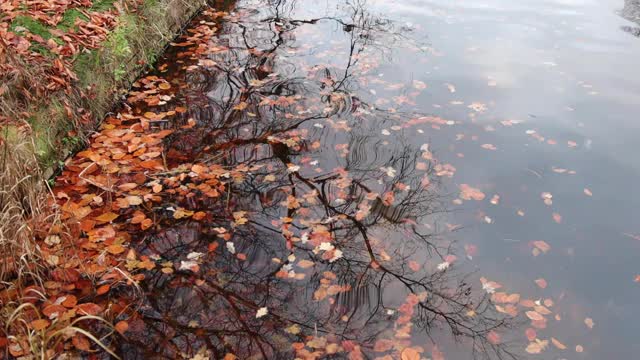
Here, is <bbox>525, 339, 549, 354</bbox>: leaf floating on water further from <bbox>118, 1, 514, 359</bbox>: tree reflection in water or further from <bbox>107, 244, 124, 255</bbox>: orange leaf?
<bbox>107, 244, 124, 255</bbox>: orange leaf

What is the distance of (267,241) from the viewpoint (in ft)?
16.0

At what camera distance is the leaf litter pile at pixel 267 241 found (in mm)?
3938

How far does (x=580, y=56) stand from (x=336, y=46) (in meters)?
4.61

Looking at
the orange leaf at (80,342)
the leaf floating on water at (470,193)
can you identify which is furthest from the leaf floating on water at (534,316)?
the orange leaf at (80,342)

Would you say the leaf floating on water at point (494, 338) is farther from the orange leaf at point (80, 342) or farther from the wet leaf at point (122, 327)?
the orange leaf at point (80, 342)

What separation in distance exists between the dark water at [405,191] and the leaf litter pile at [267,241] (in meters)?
0.02

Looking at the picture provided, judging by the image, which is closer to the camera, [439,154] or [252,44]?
[439,154]

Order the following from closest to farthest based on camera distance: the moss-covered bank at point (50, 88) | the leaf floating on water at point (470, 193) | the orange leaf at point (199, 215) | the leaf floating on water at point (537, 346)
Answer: the leaf floating on water at point (537, 346) → the moss-covered bank at point (50, 88) → the orange leaf at point (199, 215) → the leaf floating on water at point (470, 193)

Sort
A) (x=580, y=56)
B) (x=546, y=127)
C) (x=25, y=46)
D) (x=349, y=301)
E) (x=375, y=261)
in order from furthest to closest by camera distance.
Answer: (x=580, y=56), (x=546, y=127), (x=25, y=46), (x=375, y=261), (x=349, y=301)

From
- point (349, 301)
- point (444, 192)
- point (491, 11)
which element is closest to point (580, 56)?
point (491, 11)

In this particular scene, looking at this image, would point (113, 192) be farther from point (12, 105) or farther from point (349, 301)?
point (349, 301)

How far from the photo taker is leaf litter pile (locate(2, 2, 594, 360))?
3938mm

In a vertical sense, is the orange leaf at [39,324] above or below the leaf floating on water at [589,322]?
above

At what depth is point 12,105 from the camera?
5059 millimetres
